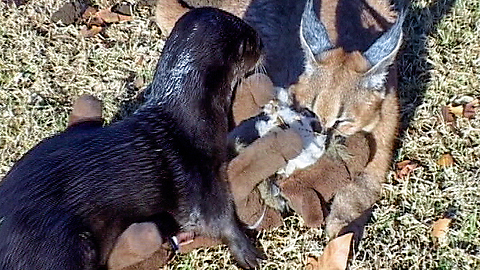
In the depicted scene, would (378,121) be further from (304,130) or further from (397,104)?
(304,130)

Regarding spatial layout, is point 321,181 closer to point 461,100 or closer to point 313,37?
point 313,37

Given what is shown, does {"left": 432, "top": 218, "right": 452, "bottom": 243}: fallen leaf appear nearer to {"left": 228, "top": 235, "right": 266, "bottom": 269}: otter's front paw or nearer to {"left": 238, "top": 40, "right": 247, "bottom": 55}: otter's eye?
{"left": 228, "top": 235, "right": 266, "bottom": 269}: otter's front paw

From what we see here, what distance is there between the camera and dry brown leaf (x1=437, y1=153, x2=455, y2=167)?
4.98 metres

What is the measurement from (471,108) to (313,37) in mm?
1255

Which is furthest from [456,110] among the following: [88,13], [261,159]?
[88,13]

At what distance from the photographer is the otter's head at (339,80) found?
14.7 ft

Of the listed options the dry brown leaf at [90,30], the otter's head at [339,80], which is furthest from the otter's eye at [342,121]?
the dry brown leaf at [90,30]

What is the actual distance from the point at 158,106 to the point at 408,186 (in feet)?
4.75

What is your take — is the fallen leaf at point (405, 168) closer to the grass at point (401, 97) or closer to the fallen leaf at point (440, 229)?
the grass at point (401, 97)

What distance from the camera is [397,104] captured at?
16.5 ft

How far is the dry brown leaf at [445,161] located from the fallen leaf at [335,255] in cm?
81

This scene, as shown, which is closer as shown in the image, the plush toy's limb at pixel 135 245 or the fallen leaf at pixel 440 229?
the plush toy's limb at pixel 135 245

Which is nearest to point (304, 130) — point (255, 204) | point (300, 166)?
point (300, 166)

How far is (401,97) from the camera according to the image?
5.45 m
